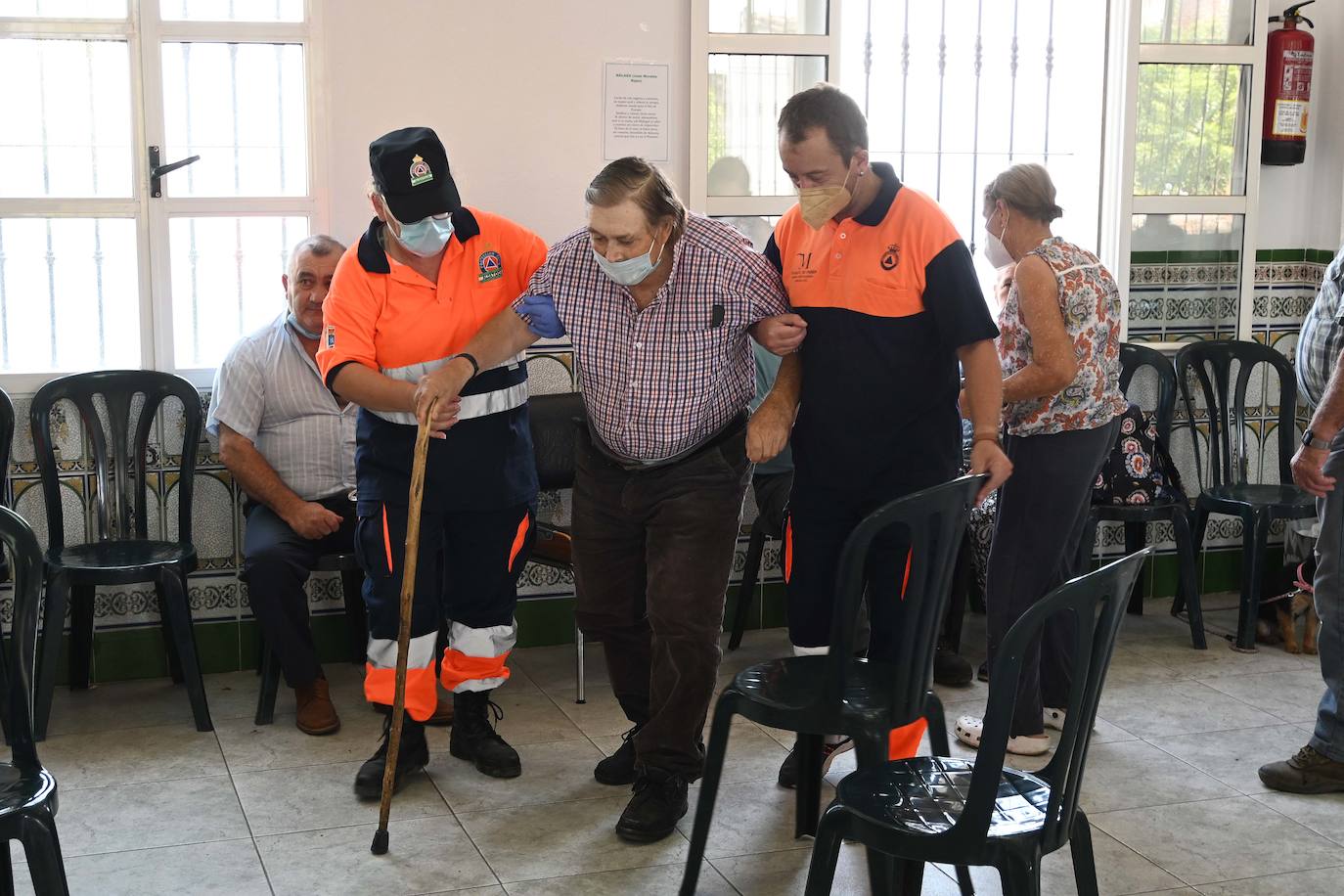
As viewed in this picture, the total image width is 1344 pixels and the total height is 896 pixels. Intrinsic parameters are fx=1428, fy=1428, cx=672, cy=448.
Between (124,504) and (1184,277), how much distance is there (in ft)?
12.3

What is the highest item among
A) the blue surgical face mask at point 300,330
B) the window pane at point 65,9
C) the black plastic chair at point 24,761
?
the window pane at point 65,9

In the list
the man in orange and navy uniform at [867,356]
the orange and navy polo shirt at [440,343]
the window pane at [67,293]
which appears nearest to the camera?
the man in orange and navy uniform at [867,356]

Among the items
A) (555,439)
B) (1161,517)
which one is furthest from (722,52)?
(1161,517)

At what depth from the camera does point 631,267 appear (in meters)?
3.03

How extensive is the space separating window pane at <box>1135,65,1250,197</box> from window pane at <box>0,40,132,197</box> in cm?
341

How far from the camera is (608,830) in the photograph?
3268 millimetres

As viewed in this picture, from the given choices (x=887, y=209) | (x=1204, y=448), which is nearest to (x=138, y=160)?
(x=887, y=209)

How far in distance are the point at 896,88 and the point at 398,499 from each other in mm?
2794

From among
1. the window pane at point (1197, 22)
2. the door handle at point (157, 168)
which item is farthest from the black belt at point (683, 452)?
the window pane at point (1197, 22)

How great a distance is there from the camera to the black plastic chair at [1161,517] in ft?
15.4

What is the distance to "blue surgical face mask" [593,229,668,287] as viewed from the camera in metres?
3.02

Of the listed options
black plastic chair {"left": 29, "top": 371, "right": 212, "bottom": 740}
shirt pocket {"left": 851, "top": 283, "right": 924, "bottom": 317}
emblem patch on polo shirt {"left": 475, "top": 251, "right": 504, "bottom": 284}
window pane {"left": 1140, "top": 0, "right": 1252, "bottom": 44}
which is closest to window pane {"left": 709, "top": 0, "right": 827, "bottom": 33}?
window pane {"left": 1140, "top": 0, "right": 1252, "bottom": 44}

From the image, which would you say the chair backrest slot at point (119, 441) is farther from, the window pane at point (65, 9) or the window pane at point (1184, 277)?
the window pane at point (1184, 277)

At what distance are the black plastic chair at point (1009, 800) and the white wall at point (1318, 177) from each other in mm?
3785
